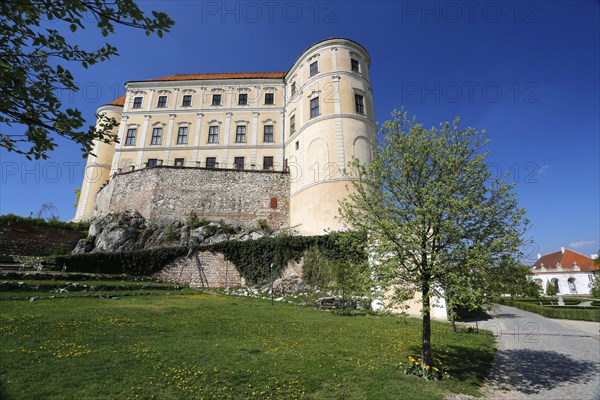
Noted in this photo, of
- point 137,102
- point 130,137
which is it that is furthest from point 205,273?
point 137,102

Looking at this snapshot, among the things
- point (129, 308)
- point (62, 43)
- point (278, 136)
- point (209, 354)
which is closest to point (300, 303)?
point (129, 308)

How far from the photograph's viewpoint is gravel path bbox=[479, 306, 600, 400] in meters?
7.34

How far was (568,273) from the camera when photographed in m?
66.7

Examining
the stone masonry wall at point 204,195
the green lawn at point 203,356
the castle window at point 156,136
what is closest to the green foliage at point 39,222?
the stone masonry wall at point 204,195

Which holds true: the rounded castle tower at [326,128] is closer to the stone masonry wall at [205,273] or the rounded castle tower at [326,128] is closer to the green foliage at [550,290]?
the stone masonry wall at [205,273]

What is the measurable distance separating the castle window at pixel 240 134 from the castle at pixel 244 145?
0.43ft

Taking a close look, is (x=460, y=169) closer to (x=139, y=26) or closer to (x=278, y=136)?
(x=139, y=26)

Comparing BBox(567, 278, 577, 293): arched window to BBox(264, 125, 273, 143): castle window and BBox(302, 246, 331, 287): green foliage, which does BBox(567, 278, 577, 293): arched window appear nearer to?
BBox(302, 246, 331, 287): green foliage

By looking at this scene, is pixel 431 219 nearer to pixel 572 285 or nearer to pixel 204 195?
pixel 204 195

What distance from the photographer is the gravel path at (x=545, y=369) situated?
289 inches

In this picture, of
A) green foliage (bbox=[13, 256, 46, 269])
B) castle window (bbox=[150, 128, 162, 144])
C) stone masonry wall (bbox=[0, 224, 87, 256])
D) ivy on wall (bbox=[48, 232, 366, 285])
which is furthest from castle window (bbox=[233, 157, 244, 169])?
green foliage (bbox=[13, 256, 46, 269])

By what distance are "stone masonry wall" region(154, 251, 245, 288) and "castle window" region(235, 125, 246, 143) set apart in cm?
1794

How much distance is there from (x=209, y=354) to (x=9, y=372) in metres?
3.82

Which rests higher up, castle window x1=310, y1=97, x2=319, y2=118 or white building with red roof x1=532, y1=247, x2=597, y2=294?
castle window x1=310, y1=97, x2=319, y2=118
